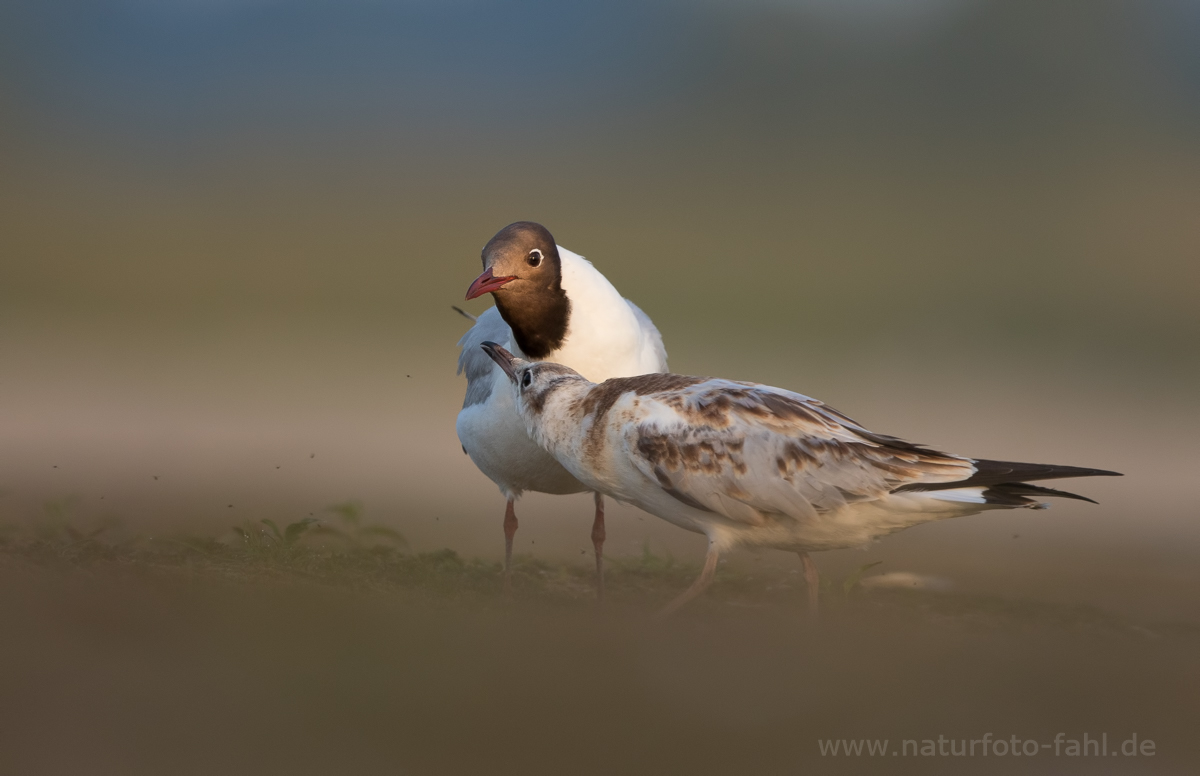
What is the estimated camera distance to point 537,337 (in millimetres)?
5770

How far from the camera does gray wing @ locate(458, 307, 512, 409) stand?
6.32 metres

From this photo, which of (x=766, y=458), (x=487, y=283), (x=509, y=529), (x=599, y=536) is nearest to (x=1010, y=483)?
(x=766, y=458)

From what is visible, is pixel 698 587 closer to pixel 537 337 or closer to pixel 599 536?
pixel 537 337

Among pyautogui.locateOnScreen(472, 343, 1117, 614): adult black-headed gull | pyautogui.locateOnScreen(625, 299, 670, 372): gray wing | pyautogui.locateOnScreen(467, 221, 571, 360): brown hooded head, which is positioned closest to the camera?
pyautogui.locateOnScreen(472, 343, 1117, 614): adult black-headed gull

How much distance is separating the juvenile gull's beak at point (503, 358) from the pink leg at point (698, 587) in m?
1.31

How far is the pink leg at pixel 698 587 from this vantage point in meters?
4.46

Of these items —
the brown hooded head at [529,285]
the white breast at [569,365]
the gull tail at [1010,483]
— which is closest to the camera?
the gull tail at [1010,483]

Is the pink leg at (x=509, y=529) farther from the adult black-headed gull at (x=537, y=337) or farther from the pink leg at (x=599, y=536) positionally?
the pink leg at (x=599, y=536)

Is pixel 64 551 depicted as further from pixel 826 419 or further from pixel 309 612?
pixel 826 419

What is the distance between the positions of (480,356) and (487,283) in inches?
44.4

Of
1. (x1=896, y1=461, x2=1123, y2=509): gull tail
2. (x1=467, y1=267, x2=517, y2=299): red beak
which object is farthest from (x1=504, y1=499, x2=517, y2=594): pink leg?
(x1=896, y1=461, x2=1123, y2=509): gull tail

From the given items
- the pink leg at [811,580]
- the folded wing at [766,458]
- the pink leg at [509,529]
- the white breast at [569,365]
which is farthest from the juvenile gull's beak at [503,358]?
the pink leg at [811,580]

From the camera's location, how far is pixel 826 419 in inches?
185

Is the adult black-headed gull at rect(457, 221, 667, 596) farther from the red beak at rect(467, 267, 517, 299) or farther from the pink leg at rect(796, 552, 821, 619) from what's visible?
the pink leg at rect(796, 552, 821, 619)
